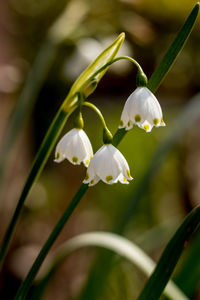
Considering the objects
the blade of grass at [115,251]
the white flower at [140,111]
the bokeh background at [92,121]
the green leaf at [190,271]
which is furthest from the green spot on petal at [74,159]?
the bokeh background at [92,121]

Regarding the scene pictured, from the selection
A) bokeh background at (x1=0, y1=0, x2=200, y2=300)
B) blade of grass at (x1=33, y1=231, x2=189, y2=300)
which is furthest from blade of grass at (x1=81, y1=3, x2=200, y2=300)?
bokeh background at (x1=0, y1=0, x2=200, y2=300)

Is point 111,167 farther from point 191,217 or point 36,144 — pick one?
point 36,144

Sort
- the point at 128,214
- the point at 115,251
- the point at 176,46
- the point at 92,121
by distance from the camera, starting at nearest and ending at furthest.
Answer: the point at 176,46 < the point at 115,251 < the point at 128,214 < the point at 92,121

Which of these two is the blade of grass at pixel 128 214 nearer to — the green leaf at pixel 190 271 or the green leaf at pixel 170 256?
the green leaf at pixel 190 271

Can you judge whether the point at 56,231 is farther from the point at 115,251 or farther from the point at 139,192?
the point at 139,192

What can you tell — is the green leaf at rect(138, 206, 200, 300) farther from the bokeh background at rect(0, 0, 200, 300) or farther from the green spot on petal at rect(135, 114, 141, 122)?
the bokeh background at rect(0, 0, 200, 300)

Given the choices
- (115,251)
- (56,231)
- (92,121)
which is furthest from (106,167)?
(92,121)
